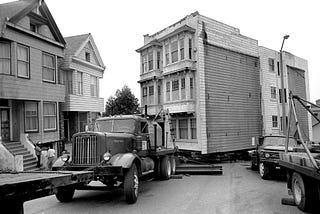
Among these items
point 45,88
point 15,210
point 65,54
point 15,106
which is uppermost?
point 65,54

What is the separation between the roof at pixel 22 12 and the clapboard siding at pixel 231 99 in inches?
397

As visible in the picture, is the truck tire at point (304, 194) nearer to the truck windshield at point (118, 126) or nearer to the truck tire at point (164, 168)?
the truck windshield at point (118, 126)

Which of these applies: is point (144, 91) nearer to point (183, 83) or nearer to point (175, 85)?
point (175, 85)

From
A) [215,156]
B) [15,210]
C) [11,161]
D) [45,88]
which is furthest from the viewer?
[215,156]

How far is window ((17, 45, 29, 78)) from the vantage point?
16969 millimetres

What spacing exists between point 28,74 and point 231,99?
13.2 m

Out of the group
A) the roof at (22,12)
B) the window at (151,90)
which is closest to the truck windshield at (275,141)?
the window at (151,90)

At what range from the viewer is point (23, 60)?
17.2m

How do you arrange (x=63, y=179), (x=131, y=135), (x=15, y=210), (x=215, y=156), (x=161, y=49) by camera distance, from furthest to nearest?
(x=161, y=49), (x=215, y=156), (x=131, y=135), (x=63, y=179), (x=15, y=210)

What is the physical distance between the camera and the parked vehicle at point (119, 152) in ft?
27.7

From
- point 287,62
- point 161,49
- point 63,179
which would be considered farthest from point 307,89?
point 63,179

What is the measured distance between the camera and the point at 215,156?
66.8 ft

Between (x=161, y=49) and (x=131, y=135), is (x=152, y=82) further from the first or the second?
(x=131, y=135)

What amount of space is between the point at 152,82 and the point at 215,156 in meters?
7.28
